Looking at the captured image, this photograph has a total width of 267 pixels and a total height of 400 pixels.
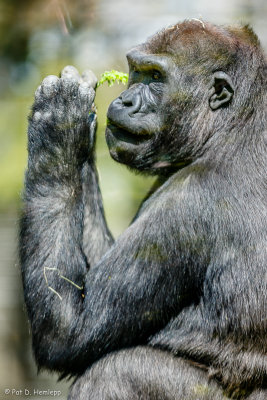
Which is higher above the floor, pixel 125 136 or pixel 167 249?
pixel 125 136

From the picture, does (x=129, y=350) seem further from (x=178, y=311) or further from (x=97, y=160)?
(x=97, y=160)

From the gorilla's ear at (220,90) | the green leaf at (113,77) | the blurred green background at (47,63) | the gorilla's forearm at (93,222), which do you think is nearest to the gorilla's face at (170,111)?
the gorilla's ear at (220,90)

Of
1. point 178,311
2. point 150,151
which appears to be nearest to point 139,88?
point 150,151

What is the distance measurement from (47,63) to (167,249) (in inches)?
101

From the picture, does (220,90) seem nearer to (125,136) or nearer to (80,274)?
(125,136)

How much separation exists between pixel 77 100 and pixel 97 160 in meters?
0.86

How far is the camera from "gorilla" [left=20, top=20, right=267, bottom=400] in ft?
9.82

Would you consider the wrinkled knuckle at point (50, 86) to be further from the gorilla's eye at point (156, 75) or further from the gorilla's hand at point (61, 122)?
the gorilla's eye at point (156, 75)

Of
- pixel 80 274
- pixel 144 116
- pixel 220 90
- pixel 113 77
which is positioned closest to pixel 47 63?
pixel 113 77

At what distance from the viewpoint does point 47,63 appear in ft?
16.7

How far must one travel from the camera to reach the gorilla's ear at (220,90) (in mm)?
3289

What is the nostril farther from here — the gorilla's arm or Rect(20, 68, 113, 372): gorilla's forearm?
the gorilla's arm

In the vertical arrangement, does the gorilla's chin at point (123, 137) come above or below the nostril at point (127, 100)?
below

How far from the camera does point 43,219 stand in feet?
10.5
